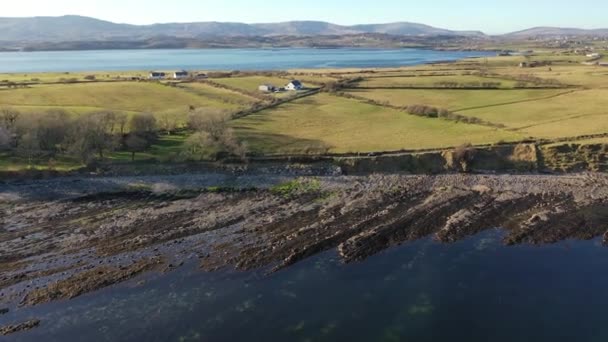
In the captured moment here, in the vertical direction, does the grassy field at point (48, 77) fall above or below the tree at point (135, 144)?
above

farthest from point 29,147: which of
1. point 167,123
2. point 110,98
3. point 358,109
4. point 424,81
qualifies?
point 424,81

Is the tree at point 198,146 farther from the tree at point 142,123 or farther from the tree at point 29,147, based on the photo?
the tree at point 29,147

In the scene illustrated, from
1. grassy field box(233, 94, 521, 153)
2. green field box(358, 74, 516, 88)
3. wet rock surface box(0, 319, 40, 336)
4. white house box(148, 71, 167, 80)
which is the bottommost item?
wet rock surface box(0, 319, 40, 336)

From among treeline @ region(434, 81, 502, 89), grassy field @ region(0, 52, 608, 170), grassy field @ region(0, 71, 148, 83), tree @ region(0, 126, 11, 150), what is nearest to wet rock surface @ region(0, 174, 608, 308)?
tree @ region(0, 126, 11, 150)

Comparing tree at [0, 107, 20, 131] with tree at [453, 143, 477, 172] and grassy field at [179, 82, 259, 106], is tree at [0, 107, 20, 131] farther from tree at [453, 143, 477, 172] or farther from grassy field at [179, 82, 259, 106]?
tree at [453, 143, 477, 172]

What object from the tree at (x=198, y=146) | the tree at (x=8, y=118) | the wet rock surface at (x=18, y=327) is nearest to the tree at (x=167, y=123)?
the tree at (x=198, y=146)

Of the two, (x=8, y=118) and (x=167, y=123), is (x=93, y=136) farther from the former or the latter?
(x=167, y=123)

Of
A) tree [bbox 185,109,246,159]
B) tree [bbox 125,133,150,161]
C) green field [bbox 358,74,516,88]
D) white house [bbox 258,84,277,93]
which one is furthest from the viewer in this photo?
green field [bbox 358,74,516,88]
